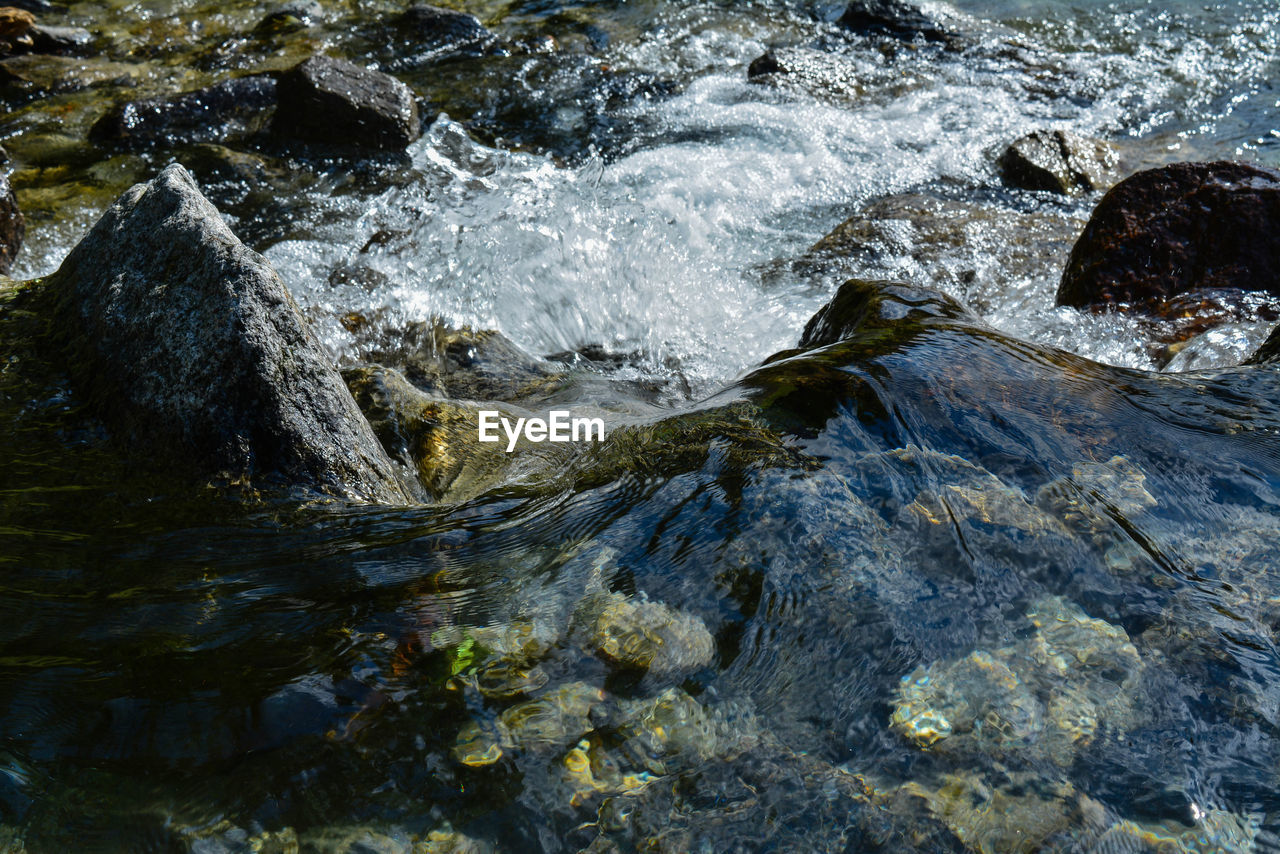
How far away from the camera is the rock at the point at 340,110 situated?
7191mm

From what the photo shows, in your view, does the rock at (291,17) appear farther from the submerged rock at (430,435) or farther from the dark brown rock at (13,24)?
the submerged rock at (430,435)

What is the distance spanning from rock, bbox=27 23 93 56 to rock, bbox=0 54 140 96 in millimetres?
167

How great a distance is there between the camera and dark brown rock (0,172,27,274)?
5.48 metres

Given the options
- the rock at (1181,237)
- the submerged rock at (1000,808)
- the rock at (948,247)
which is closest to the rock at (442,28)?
the rock at (948,247)

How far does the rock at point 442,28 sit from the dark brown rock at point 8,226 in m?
4.69

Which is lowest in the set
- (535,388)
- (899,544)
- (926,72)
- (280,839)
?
(535,388)

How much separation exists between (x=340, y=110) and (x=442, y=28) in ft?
9.21

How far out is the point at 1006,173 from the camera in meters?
7.04

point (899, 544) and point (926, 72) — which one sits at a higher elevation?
point (926, 72)

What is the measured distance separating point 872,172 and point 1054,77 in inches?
127

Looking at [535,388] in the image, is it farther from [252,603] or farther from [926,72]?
[926,72]

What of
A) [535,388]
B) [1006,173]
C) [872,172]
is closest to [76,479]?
[535,388]

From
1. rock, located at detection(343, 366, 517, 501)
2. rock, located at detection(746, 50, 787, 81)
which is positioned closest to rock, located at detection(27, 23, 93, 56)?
rock, located at detection(746, 50, 787, 81)

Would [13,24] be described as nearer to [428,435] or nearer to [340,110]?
[340,110]
